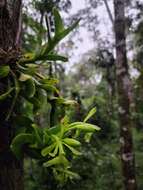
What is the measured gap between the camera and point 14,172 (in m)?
1.74

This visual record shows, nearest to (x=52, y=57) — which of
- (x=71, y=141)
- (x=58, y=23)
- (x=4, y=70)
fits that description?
(x=58, y=23)

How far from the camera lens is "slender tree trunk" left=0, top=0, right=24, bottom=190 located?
1.72 m

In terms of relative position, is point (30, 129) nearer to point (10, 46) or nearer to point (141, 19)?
point (10, 46)

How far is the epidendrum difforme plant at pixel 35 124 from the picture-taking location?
1.70m

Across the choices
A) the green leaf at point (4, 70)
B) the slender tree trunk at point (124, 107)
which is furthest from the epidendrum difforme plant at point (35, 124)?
the slender tree trunk at point (124, 107)

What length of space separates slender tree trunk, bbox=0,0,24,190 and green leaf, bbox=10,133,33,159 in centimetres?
5

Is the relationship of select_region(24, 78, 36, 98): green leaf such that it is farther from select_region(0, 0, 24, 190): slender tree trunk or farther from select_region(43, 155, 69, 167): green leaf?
select_region(43, 155, 69, 167): green leaf

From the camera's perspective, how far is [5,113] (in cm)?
175

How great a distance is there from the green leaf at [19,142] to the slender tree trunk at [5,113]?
0.17 feet

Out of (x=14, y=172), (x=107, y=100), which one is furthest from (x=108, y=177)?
(x=14, y=172)

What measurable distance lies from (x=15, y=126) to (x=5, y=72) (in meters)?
0.26

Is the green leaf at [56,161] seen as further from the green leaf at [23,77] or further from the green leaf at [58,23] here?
the green leaf at [58,23]

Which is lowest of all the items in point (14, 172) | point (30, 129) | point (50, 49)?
point (14, 172)

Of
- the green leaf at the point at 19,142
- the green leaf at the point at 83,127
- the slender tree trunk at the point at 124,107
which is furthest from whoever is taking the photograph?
the slender tree trunk at the point at 124,107
